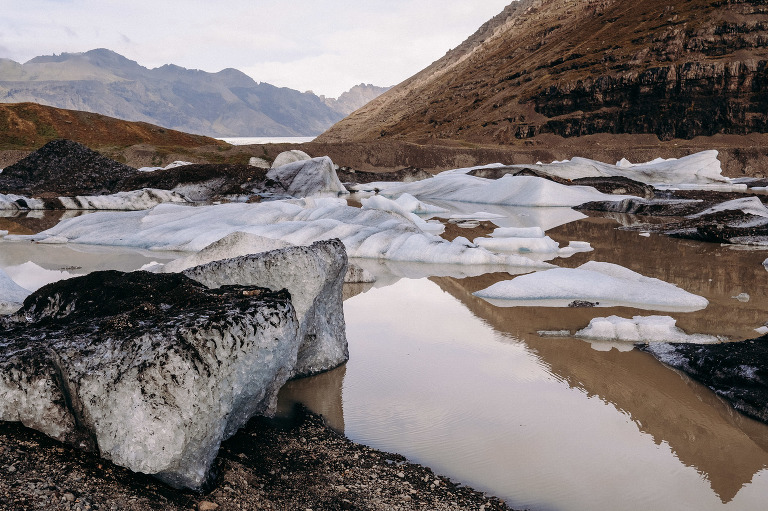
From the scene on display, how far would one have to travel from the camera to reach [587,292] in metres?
6.71

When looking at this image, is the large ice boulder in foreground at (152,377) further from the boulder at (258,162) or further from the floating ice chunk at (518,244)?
the boulder at (258,162)

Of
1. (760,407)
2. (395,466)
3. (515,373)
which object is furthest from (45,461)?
(760,407)

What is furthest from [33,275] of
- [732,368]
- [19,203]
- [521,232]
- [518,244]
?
[19,203]

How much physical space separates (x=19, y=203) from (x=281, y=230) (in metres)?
11.8

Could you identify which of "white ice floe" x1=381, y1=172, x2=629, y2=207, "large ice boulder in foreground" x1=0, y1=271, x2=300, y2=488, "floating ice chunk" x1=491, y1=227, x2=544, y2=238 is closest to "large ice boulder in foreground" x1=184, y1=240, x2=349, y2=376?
"large ice boulder in foreground" x1=0, y1=271, x2=300, y2=488

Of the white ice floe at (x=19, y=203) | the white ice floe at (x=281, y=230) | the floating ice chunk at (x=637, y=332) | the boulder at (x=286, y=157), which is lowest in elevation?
the floating ice chunk at (x=637, y=332)

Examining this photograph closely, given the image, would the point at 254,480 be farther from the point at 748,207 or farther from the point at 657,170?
the point at 657,170

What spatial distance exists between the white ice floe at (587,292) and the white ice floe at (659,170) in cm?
2086

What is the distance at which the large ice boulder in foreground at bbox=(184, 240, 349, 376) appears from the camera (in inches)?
159

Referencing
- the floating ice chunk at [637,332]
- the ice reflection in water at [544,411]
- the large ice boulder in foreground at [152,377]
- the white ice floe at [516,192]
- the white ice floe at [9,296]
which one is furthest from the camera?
the white ice floe at [516,192]

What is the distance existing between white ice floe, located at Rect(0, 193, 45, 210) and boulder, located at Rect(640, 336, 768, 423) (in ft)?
57.7

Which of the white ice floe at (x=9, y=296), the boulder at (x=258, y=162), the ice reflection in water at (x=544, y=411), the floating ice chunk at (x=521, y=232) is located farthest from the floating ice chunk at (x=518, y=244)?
the boulder at (x=258, y=162)

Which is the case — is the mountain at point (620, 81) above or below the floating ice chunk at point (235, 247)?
above

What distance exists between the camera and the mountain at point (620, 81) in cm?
4931
